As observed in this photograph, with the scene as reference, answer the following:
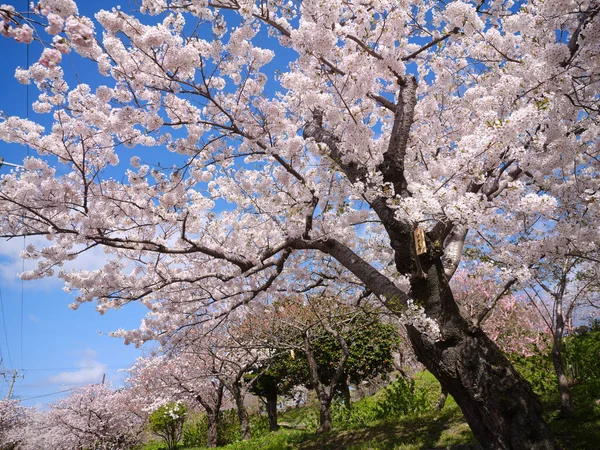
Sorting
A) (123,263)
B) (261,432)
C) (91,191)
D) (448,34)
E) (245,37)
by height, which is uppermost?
(245,37)

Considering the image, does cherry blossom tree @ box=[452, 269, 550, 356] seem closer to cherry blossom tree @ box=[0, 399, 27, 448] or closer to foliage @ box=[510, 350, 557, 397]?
foliage @ box=[510, 350, 557, 397]

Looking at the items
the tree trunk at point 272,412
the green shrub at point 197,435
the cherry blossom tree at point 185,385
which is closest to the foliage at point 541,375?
the cherry blossom tree at point 185,385

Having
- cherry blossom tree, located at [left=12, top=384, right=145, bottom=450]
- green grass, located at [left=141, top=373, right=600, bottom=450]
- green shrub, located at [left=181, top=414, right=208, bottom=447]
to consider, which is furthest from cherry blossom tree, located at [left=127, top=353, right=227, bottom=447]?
green grass, located at [left=141, top=373, right=600, bottom=450]

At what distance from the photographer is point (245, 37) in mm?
5066

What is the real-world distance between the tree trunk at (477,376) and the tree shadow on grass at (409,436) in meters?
1.67

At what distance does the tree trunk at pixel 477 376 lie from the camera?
3.65 m

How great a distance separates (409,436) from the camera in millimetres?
6160

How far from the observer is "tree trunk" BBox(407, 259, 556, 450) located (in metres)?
3.65

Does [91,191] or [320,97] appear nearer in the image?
[320,97]

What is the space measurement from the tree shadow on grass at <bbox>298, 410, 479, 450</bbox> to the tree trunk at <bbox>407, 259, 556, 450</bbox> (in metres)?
1.67

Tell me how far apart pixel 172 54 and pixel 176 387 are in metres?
14.1

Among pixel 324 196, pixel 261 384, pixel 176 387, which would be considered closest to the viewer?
pixel 324 196

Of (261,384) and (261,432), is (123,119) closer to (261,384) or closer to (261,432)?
(261,432)

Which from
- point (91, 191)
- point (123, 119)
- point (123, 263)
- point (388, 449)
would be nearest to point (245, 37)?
point (123, 119)
